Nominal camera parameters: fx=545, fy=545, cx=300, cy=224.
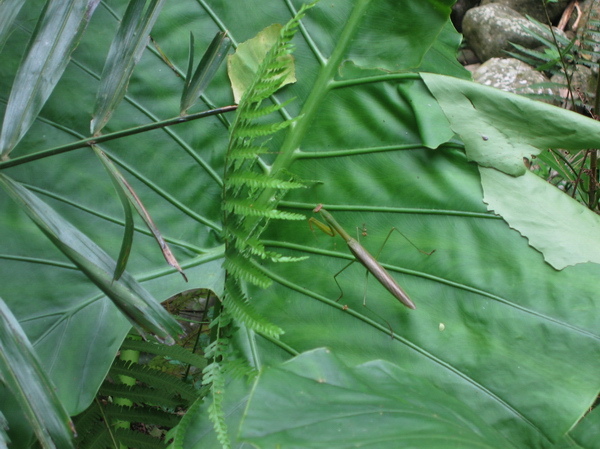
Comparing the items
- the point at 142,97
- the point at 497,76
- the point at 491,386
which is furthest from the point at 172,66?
the point at 497,76

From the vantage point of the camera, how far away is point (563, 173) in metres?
1.85

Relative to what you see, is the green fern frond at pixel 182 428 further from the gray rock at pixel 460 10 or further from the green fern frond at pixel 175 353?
the gray rock at pixel 460 10

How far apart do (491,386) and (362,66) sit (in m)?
0.76

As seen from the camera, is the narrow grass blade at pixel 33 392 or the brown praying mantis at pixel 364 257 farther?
the brown praying mantis at pixel 364 257

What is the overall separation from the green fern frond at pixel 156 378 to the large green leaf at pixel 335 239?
249 mm

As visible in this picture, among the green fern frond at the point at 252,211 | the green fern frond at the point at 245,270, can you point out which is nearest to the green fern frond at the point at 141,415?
the green fern frond at the point at 245,270

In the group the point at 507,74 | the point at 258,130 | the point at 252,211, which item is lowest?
the point at 507,74

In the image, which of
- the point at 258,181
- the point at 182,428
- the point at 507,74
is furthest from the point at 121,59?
the point at 507,74

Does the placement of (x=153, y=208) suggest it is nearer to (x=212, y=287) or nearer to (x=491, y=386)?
(x=212, y=287)

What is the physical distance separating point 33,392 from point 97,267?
210 mm

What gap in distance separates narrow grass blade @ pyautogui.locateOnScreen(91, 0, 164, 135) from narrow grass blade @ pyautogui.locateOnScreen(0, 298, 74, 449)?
1.33 feet

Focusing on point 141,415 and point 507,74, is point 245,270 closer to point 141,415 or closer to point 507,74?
point 141,415

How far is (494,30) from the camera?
17.5 ft

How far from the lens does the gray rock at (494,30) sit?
5.30 m
